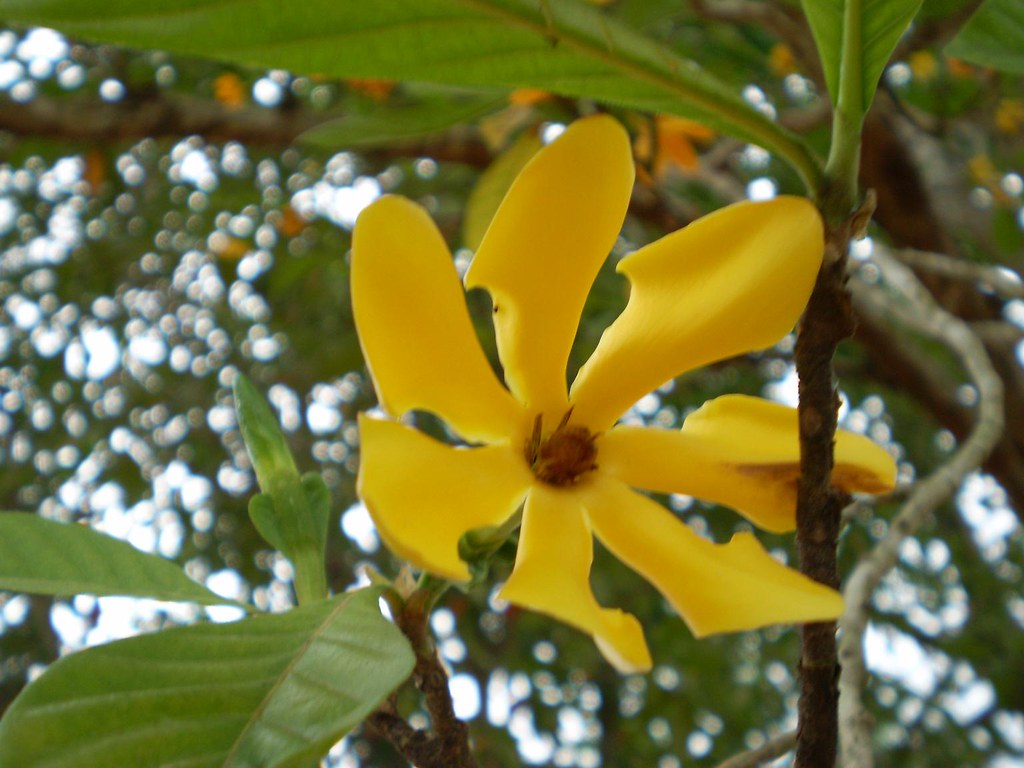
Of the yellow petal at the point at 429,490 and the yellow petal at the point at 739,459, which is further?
A: the yellow petal at the point at 739,459

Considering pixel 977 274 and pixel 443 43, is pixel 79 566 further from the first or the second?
pixel 977 274

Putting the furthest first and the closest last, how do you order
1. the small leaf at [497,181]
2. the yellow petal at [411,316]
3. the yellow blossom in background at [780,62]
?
the yellow blossom in background at [780,62], the small leaf at [497,181], the yellow petal at [411,316]

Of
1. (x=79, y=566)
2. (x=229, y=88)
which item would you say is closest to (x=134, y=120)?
(x=229, y=88)

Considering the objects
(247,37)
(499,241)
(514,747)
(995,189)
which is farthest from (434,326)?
(995,189)

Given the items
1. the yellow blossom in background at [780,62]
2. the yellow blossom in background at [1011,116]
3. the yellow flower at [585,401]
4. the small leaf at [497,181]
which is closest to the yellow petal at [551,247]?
the yellow flower at [585,401]

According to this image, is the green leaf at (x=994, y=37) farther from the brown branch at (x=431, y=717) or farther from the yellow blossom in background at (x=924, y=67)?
the yellow blossom in background at (x=924, y=67)

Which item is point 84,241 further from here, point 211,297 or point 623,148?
point 623,148

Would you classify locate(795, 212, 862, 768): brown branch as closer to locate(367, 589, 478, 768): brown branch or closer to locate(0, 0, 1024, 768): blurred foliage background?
locate(367, 589, 478, 768): brown branch
